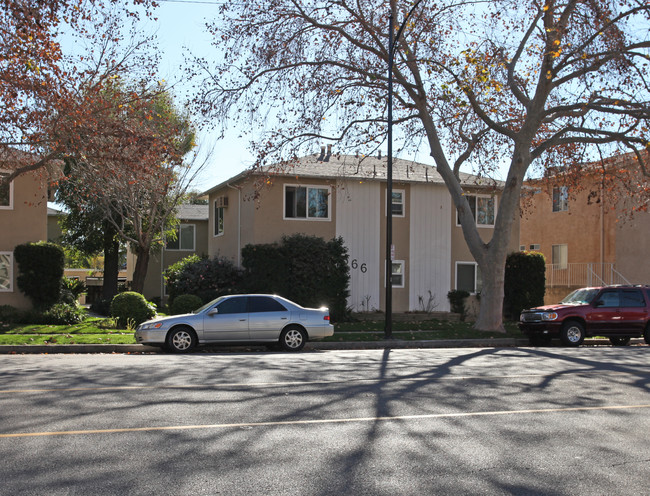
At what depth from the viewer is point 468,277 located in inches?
1113

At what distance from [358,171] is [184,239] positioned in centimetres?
1758

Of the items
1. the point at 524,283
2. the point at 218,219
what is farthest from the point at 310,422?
the point at 218,219

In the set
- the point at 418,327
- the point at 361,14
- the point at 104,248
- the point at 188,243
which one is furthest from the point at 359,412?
the point at 188,243

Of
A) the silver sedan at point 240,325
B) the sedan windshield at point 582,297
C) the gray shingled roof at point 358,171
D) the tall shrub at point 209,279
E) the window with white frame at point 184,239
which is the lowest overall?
the silver sedan at point 240,325

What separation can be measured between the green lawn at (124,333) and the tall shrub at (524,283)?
10.2 feet

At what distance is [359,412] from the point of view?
7.86 meters

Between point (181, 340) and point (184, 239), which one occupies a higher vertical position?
point (184, 239)

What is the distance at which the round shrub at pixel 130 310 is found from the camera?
21.4 meters

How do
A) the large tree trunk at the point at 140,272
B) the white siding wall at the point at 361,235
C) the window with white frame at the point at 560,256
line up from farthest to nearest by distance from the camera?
the window with white frame at the point at 560,256, the large tree trunk at the point at 140,272, the white siding wall at the point at 361,235

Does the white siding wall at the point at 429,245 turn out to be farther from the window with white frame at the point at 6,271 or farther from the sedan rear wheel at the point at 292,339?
the window with white frame at the point at 6,271

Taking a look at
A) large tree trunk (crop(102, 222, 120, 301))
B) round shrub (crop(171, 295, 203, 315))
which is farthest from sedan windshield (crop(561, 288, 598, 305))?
large tree trunk (crop(102, 222, 120, 301))

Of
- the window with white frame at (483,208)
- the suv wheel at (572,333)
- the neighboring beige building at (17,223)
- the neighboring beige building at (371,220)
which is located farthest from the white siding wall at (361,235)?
the neighboring beige building at (17,223)

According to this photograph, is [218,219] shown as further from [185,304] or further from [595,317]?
[595,317]

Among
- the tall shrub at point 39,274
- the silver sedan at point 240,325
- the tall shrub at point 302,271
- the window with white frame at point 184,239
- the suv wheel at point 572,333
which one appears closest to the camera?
the silver sedan at point 240,325
